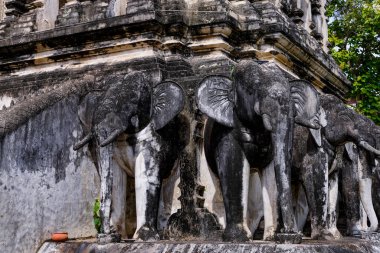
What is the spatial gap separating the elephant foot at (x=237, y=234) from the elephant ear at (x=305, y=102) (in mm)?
1169

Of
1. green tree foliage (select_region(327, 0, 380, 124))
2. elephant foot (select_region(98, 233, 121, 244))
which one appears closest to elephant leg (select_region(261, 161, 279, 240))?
elephant foot (select_region(98, 233, 121, 244))

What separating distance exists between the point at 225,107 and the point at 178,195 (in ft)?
4.07

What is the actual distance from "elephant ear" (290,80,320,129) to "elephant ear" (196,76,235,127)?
1.97 feet

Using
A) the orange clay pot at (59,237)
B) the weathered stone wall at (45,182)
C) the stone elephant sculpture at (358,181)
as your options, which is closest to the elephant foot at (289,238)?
the stone elephant sculpture at (358,181)

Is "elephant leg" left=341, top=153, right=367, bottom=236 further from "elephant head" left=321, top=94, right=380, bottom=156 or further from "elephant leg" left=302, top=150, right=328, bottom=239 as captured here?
"elephant leg" left=302, top=150, right=328, bottom=239

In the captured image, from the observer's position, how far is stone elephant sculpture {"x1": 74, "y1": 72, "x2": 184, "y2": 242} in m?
5.91

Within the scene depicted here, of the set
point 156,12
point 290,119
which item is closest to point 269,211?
point 290,119

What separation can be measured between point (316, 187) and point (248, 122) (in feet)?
3.74

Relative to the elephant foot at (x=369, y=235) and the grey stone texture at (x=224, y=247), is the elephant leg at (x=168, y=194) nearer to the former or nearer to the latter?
the grey stone texture at (x=224, y=247)

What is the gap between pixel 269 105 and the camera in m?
5.51

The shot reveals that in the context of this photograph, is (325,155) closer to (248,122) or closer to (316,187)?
(316,187)

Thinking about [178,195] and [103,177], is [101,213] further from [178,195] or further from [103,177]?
[178,195]

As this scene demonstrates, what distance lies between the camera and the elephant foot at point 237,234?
18.7 ft

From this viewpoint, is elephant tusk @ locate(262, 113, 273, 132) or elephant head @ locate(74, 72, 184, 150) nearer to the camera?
elephant tusk @ locate(262, 113, 273, 132)
